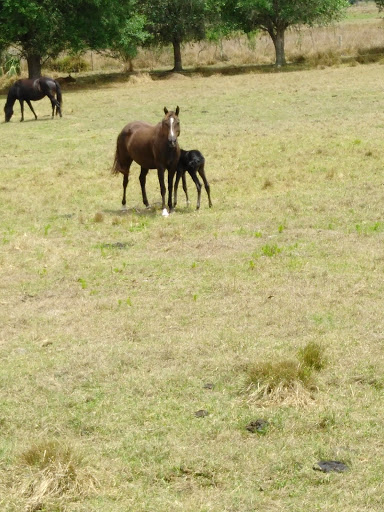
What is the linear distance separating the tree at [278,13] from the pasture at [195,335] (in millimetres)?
24057

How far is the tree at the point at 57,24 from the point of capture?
34844mm

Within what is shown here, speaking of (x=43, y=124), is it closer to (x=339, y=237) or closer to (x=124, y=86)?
(x=124, y=86)

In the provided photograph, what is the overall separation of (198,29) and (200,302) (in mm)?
35619

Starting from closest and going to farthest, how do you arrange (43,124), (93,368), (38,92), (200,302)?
(93,368) < (200,302) < (43,124) < (38,92)

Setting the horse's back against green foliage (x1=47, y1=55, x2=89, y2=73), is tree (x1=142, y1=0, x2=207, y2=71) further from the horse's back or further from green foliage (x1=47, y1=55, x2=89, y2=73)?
the horse's back

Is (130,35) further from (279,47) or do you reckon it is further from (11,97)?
(11,97)

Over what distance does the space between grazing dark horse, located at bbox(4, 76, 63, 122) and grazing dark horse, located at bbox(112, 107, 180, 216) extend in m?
14.0

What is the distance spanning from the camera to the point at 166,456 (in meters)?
5.95

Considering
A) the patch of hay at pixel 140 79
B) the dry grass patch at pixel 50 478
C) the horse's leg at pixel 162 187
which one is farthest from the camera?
the patch of hay at pixel 140 79

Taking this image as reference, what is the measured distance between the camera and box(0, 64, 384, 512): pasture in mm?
5594

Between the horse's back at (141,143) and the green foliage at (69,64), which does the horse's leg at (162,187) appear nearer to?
the horse's back at (141,143)

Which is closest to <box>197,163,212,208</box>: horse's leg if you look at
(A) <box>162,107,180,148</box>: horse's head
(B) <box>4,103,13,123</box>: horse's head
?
(A) <box>162,107,180,148</box>: horse's head

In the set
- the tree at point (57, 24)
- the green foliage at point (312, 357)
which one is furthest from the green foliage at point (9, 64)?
the green foliage at point (312, 357)

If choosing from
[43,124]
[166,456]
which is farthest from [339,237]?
[43,124]
